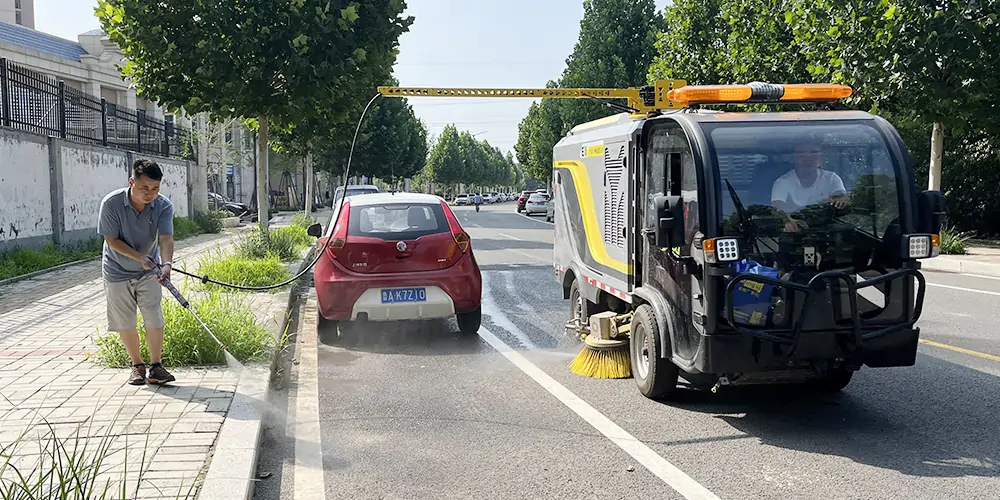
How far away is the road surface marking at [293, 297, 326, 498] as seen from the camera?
15.4 feet

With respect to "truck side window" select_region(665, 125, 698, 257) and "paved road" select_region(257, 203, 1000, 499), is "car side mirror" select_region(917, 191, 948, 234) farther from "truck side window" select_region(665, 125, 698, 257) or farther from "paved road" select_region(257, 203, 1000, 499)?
"truck side window" select_region(665, 125, 698, 257)

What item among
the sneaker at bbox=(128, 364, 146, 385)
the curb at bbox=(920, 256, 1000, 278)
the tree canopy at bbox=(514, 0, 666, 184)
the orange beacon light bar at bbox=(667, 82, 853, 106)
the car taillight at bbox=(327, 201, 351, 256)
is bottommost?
the curb at bbox=(920, 256, 1000, 278)

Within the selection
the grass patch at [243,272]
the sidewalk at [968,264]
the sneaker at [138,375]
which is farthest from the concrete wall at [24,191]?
the sidewalk at [968,264]

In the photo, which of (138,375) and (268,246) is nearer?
(138,375)

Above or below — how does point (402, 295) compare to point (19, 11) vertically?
below

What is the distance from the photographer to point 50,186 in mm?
15703

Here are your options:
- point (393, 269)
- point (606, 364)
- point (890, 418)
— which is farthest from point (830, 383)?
point (393, 269)

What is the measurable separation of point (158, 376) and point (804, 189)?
473 cm

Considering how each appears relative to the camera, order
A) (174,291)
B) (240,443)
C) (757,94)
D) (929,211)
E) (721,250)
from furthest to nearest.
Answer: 1. (174,291)
2. (757,94)
3. (929,211)
4. (721,250)
5. (240,443)

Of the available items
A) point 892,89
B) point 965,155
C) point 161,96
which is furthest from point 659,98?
point 965,155

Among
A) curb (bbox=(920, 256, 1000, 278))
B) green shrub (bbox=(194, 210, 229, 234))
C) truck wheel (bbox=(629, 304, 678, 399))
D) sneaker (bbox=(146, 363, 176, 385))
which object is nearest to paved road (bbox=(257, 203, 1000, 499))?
truck wheel (bbox=(629, 304, 678, 399))

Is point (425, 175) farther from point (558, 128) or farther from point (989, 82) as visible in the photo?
point (989, 82)

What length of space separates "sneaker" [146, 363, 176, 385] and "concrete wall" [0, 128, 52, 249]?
8.93 meters

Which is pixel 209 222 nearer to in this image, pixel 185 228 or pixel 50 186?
pixel 185 228
